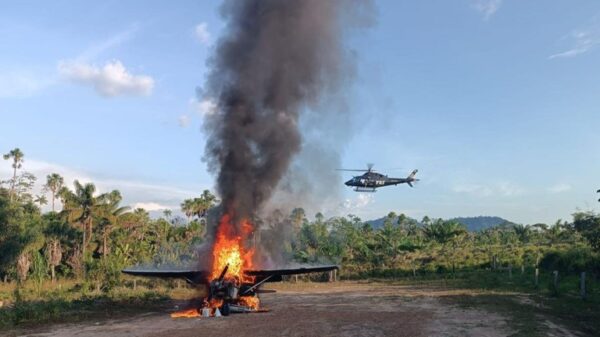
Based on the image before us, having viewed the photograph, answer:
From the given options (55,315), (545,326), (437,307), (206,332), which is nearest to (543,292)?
(437,307)

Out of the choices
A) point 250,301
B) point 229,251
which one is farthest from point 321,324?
point 229,251

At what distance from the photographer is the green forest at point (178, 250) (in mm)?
34750

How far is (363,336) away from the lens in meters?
16.6

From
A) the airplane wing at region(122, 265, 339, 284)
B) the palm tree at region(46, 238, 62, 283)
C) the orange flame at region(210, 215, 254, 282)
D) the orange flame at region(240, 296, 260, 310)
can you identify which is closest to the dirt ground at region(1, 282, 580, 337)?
the orange flame at region(240, 296, 260, 310)

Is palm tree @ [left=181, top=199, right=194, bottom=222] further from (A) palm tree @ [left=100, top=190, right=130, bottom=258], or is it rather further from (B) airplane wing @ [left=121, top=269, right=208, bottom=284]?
(B) airplane wing @ [left=121, top=269, right=208, bottom=284]

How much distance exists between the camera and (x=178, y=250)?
5153 cm

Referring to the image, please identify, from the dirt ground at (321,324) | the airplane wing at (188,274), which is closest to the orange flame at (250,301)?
the dirt ground at (321,324)

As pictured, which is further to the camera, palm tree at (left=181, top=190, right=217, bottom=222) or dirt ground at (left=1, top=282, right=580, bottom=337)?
palm tree at (left=181, top=190, right=217, bottom=222)

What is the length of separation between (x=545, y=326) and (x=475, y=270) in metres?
37.4

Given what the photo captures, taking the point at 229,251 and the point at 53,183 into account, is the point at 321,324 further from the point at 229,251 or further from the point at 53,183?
the point at 53,183

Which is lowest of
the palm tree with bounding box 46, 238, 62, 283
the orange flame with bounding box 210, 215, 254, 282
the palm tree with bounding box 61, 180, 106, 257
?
the palm tree with bounding box 46, 238, 62, 283

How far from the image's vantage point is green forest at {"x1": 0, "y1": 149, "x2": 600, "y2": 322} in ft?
114

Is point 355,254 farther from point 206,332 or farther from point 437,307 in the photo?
point 206,332

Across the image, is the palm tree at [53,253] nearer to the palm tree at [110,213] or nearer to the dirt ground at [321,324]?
the palm tree at [110,213]
